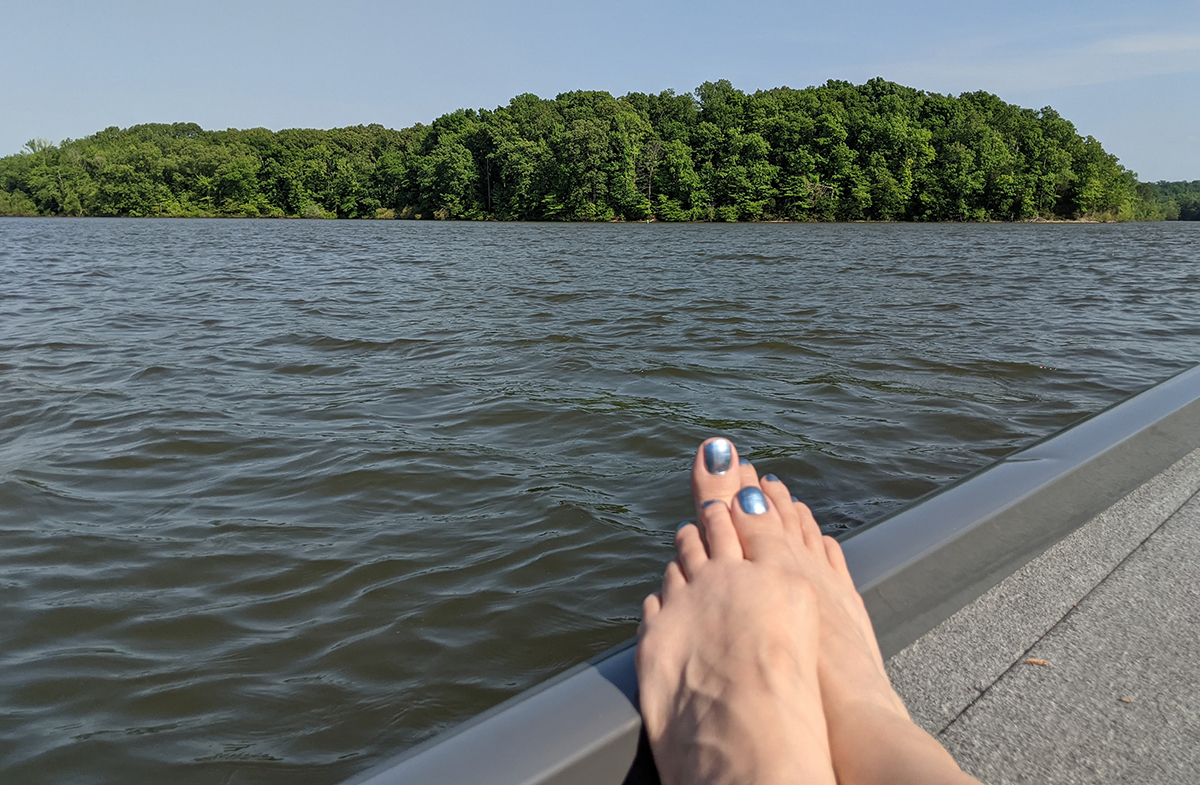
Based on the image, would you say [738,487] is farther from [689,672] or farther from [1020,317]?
[1020,317]

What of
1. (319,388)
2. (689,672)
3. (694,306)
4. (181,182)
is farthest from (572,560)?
(181,182)

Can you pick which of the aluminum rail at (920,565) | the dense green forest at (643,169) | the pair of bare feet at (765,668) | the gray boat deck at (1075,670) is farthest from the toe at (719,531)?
the dense green forest at (643,169)

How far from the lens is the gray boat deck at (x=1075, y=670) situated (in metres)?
0.95

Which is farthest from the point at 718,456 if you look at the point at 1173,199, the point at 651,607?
the point at 1173,199

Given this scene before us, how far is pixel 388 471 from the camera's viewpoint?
123 inches

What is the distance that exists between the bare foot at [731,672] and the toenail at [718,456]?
0.37ft

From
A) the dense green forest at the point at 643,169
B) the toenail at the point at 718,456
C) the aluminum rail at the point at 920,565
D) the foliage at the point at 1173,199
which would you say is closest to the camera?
the aluminum rail at the point at 920,565

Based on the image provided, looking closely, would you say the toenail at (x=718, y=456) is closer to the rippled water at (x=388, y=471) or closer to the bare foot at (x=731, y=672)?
the bare foot at (x=731, y=672)

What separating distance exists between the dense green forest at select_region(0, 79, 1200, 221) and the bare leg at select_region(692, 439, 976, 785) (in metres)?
56.0

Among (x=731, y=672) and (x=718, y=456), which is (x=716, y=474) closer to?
(x=718, y=456)

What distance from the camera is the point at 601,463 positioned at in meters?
3.32

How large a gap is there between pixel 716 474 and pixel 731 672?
1.13ft

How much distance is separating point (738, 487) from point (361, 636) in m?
1.27

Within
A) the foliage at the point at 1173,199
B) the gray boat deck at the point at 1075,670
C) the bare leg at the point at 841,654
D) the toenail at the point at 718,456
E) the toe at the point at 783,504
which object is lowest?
the gray boat deck at the point at 1075,670
